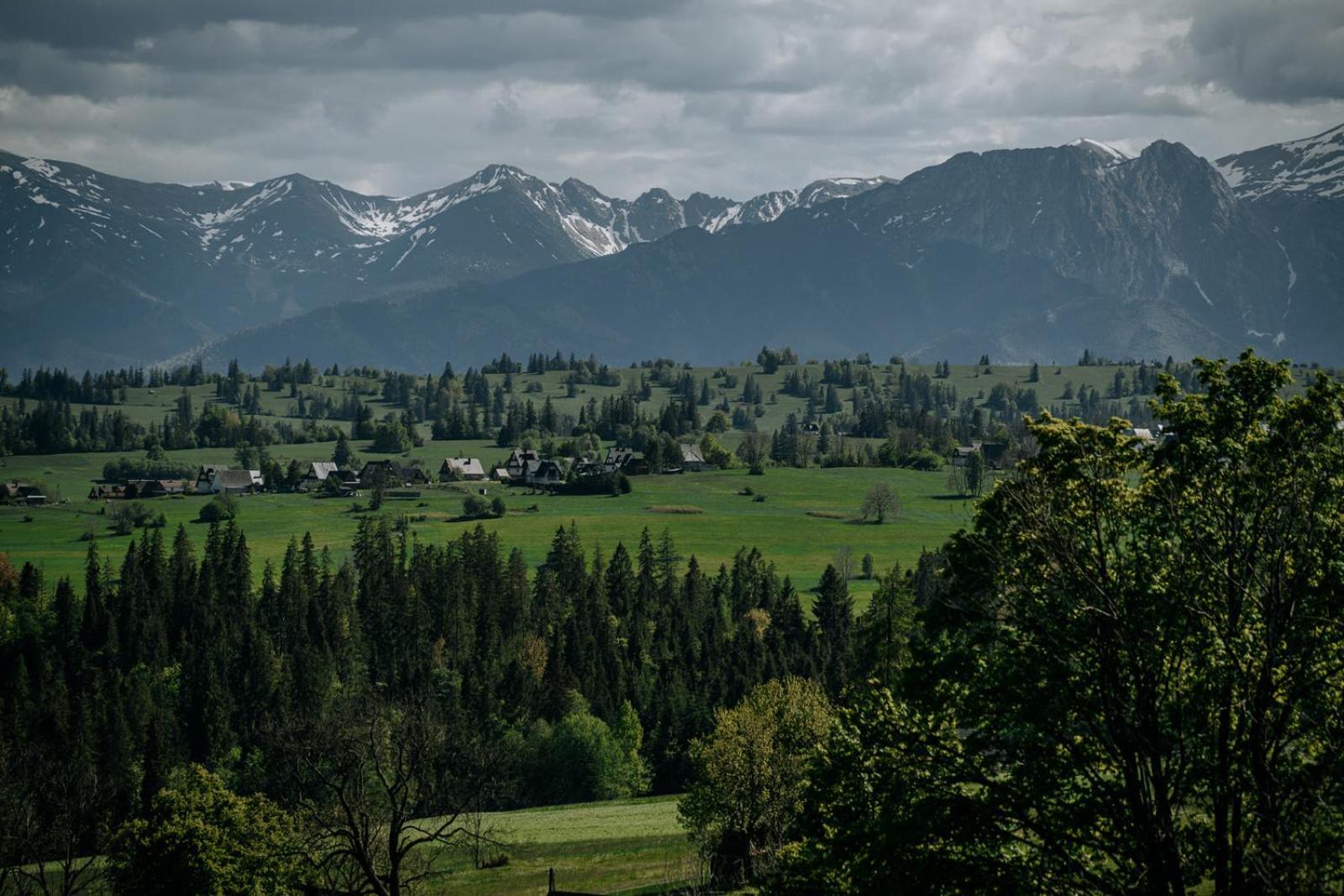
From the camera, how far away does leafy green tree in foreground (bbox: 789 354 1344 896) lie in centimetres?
2383

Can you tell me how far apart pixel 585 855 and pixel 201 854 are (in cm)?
2143

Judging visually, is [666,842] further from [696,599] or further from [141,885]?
[696,599]

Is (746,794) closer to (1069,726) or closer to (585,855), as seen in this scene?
(585,855)

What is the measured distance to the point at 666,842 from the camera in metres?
75.7

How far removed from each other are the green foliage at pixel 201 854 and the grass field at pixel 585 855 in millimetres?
8407

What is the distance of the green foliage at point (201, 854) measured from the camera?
5819 cm

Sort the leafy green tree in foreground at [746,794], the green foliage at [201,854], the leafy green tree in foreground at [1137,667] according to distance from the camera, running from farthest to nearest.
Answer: the leafy green tree in foreground at [746,794] → the green foliage at [201,854] → the leafy green tree in foreground at [1137,667]

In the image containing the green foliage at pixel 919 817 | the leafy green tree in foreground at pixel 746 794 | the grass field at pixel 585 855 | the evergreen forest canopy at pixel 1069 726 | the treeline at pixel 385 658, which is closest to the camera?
the evergreen forest canopy at pixel 1069 726

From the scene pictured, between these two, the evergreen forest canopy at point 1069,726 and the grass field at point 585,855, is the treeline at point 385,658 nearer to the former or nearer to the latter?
the grass field at point 585,855

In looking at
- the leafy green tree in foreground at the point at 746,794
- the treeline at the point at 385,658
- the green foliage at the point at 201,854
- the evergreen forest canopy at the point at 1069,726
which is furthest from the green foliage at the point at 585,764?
the green foliage at the point at 201,854

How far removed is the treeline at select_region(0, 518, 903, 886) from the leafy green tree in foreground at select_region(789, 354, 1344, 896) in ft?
215

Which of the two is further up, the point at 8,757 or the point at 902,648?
the point at 902,648

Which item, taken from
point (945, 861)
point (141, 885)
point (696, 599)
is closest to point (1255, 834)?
point (945, 861)

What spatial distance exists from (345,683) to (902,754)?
11678 centimetres
